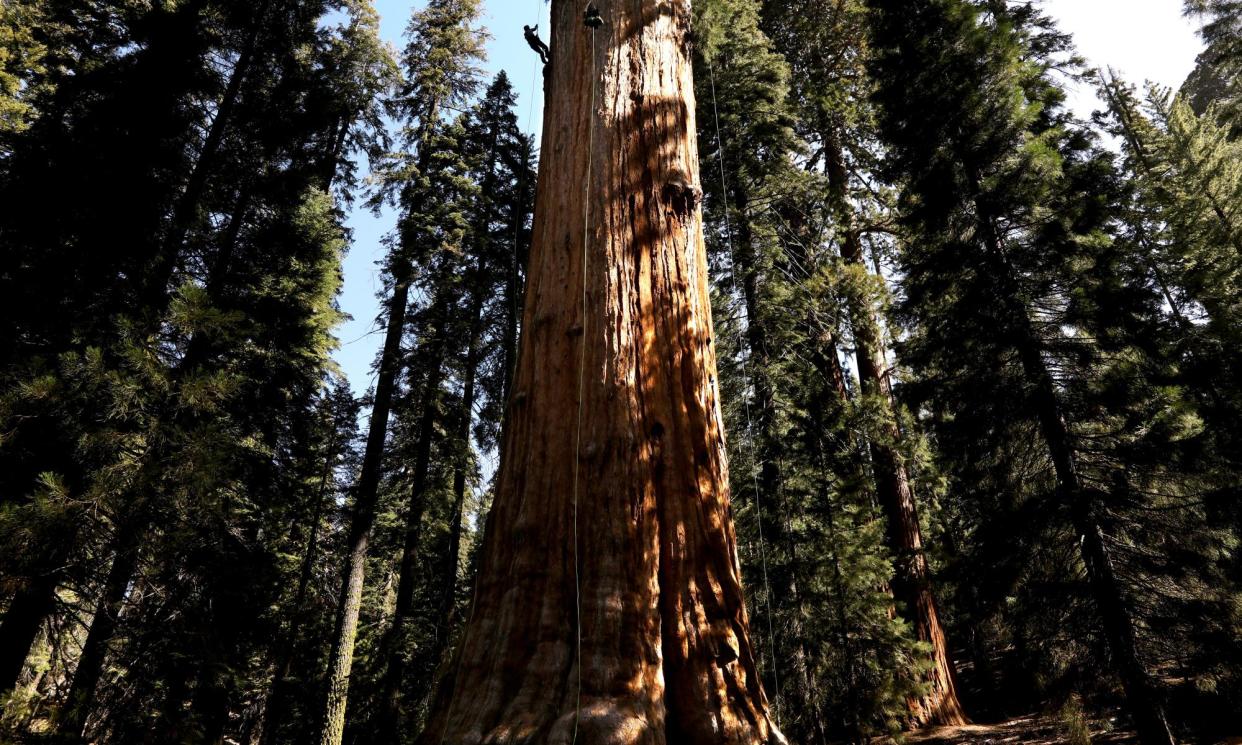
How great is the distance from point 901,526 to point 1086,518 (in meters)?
3.93

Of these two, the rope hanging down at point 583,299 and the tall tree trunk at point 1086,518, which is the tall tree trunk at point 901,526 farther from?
the rope hanging down at point 583,299

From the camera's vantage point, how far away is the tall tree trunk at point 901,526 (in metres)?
8.34

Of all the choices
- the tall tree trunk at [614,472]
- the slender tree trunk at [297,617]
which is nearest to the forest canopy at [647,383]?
the tall tree trunk at [614,472]

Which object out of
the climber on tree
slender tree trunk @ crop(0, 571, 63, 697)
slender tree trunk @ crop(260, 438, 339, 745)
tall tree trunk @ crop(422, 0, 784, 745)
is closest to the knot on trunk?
tall tree trunk @ crop(422, 0, 784, 745)

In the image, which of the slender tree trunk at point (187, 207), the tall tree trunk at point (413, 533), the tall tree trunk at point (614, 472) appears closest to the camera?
the tall tree trunk at point (614, 472)

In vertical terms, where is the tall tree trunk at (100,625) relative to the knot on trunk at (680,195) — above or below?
below

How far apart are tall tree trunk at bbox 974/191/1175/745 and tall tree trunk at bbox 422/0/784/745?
5.03 meters

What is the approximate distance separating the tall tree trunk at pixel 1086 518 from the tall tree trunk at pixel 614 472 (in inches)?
198

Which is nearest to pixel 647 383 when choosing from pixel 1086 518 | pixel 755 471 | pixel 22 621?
pixel 755 471

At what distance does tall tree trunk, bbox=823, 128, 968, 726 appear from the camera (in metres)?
8.34

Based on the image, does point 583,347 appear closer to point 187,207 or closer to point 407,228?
point 187,207

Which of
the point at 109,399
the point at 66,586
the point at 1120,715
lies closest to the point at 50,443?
the point at 109,399

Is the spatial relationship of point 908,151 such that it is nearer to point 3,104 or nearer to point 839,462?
point 839,462

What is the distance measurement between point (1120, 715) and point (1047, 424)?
3190 millimetres
